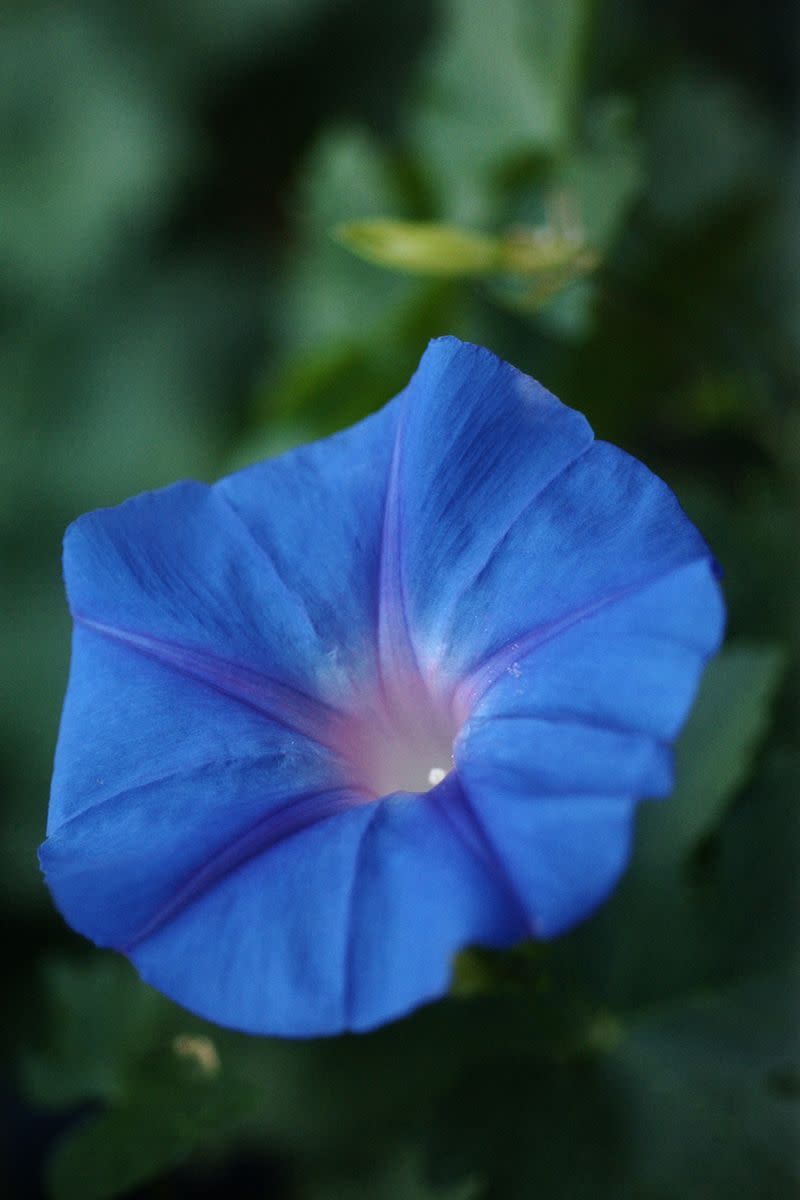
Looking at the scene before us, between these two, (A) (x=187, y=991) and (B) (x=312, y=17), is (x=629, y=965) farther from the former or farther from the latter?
(B) (x=312, y=17)

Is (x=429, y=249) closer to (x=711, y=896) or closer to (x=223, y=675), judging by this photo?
(x=223, y=675)

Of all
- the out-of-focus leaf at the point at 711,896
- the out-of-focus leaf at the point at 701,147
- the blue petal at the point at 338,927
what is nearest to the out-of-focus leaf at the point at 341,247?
the out-of-focus leaf at the point at 701,147

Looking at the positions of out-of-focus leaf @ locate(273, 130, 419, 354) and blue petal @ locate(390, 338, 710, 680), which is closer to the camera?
blue petal @ locate(390, 338, 710, 680)

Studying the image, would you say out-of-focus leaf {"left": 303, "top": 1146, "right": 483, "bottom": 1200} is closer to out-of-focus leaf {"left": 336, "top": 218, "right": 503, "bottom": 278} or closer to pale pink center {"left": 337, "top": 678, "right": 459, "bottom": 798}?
pale pink center {"left": 337, "top": 678, "right": 459, "bottom": 798}

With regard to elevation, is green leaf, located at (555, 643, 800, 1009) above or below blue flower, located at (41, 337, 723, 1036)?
below

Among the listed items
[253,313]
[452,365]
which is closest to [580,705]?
[452,365]

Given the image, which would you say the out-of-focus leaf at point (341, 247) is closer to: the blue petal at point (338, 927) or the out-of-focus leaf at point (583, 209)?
the out-of-focus leaf at point (583, 209)

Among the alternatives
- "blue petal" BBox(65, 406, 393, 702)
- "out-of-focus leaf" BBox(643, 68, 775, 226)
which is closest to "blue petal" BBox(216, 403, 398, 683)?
"blue petal" BBox(65, 406, 393, 702)
